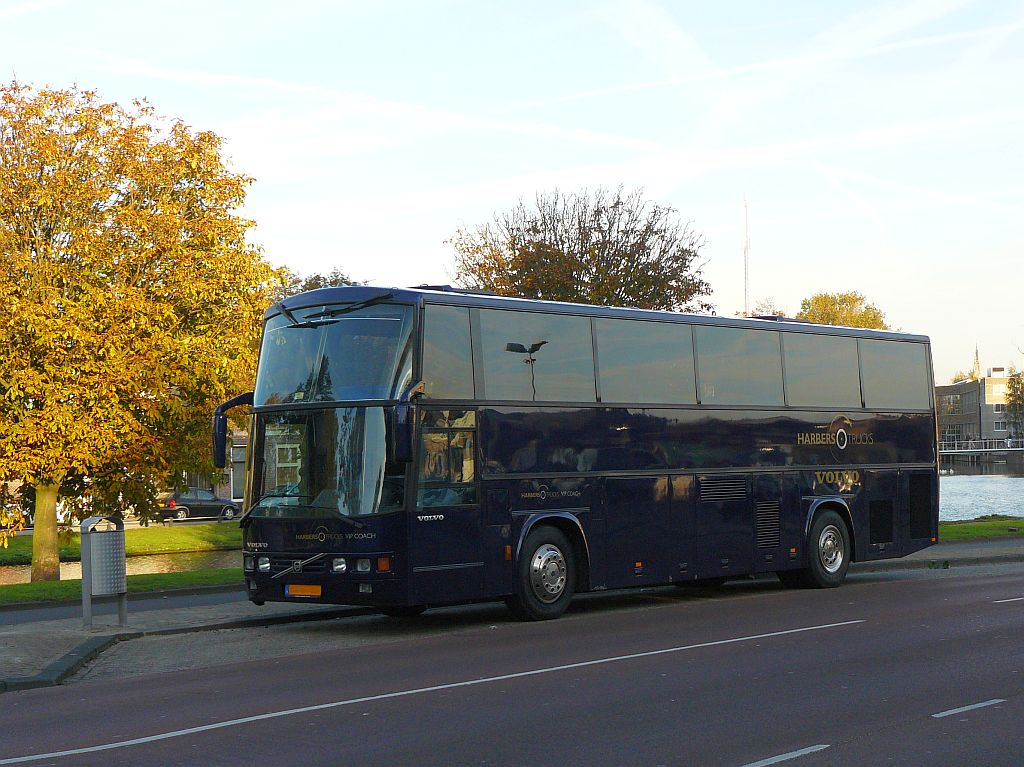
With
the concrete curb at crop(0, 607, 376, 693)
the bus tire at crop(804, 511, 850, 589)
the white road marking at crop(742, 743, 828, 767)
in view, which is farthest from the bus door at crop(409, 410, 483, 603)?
the white road marking at crop(742, 743, 828, 767)

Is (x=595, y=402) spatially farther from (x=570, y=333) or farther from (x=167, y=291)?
(x=167, y=291)

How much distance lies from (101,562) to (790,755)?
9.71 meters

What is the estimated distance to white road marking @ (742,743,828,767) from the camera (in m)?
7.46

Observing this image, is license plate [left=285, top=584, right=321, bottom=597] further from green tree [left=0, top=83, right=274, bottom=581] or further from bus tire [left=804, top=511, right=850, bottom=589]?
green tree [left=0, top=83, right=274, bottom=581]

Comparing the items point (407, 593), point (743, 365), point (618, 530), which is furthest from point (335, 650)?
point (743, 365)

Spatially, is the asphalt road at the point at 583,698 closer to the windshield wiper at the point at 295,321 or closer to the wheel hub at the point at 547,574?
the wheel hub at the point at 547,574

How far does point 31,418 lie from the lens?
25.8m

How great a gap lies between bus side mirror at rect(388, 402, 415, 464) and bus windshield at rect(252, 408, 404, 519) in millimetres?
291

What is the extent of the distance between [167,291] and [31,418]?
12.1 feet

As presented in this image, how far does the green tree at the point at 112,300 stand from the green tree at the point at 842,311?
322 feet

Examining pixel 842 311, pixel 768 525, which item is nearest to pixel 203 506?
pixel 768 525

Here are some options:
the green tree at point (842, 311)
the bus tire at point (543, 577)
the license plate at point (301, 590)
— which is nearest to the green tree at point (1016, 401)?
the green tree at point (842, 311)

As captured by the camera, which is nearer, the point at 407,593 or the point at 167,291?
the point at 407,593

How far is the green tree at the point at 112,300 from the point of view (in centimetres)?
2581
